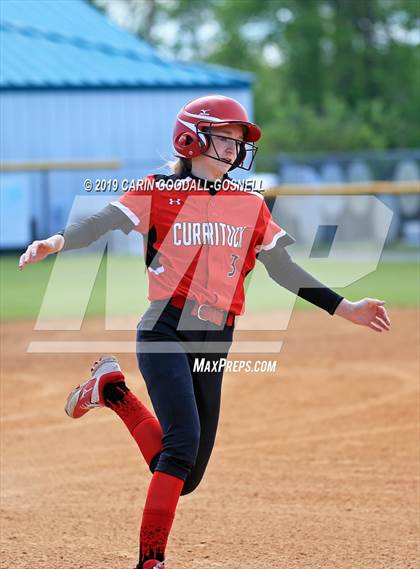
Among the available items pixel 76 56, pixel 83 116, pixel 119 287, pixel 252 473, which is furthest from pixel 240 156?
pixel 83 116

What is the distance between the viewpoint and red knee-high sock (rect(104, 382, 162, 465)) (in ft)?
13.4

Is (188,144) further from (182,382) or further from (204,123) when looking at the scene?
(182,382)

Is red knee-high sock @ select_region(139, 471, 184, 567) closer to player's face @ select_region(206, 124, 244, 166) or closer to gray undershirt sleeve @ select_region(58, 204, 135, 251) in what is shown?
gray undershirt sleeve @ select_region(58, 204, 135, 251)

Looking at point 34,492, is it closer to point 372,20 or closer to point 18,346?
point 18,346

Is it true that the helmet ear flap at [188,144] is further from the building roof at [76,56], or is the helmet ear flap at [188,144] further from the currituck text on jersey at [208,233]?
the building roof at [76,56]

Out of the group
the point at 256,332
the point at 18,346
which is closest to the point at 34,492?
the point at 18,346

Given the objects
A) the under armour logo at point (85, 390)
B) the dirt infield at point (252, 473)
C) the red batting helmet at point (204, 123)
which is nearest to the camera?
the red batting helmet at point (204, 123)

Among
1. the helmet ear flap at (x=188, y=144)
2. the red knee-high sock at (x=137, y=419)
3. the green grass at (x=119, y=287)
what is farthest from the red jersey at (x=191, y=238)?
the green grass at (x=119, y=287)

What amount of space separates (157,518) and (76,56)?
1550 cm

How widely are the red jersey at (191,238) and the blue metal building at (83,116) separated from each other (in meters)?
13.4

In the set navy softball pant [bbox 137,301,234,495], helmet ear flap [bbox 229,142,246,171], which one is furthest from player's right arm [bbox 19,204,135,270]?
helmet ear flap [bbox 229,142,246,171]

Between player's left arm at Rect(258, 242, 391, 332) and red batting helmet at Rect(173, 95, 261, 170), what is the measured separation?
434mm

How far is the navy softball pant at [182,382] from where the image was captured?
3891 millimetres

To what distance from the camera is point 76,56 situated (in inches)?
725
